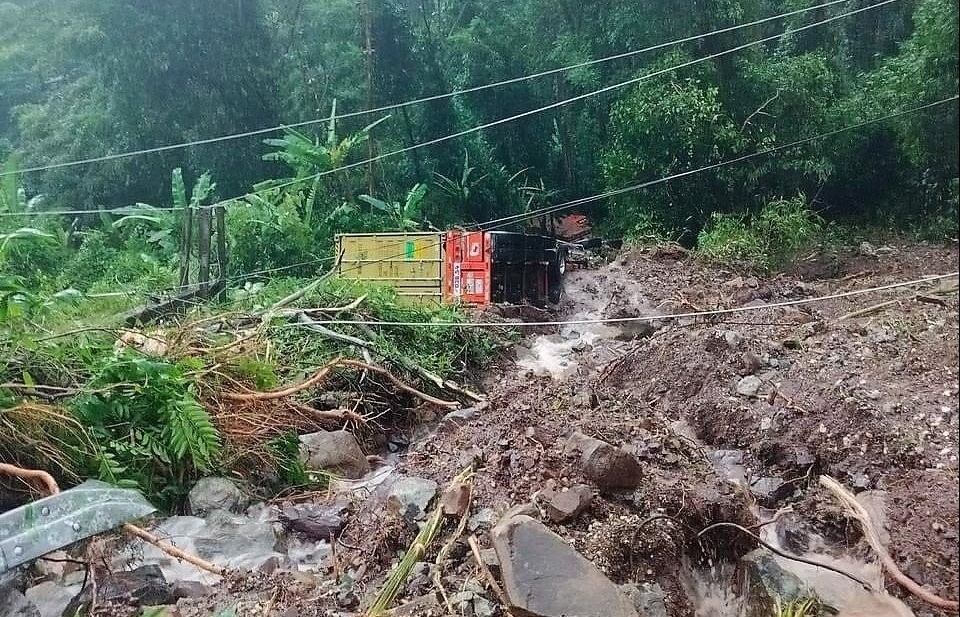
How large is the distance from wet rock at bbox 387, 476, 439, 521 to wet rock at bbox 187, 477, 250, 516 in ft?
3.67

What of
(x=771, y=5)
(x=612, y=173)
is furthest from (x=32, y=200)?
(x=771, y=5)

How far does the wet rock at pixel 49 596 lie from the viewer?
2.59m

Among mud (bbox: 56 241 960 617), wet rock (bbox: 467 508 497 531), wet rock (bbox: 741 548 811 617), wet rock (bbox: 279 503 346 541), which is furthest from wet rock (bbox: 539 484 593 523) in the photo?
wet rock (bbox: 279 503 346 541)

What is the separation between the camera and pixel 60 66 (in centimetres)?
652

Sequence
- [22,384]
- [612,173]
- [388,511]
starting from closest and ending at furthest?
1. [612,173]
2. [388,511]
3. [22,384]

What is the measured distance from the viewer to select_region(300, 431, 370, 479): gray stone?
4.20m

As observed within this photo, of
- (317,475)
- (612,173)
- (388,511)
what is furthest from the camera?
(317,475)

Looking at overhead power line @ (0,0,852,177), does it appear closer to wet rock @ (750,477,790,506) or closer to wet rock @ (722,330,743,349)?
wet rock @ (722,330,743,349)

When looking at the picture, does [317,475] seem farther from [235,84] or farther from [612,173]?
[235,84]

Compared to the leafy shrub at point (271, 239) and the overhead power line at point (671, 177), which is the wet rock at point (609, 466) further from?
the leafy shrub at point (271, 239)

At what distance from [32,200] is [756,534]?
5.16 meters

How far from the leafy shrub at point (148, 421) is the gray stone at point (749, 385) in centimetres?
262

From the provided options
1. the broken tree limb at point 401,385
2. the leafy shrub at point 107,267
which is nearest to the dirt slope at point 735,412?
the broken tree limb at point 401,385

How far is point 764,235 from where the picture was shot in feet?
6.52
